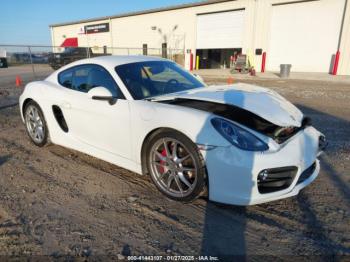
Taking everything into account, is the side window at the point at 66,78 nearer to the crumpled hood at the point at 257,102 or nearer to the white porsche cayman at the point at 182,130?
the white porsche cayman at the point at 182,130

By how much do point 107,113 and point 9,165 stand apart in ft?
5.78

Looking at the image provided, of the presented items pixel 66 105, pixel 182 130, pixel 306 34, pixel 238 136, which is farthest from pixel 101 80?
pixel 306 34

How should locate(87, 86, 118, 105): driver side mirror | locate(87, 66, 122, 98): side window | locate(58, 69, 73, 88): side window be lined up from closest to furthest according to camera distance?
locate(87, 86, 118, 105): driver side mirror → locate(87, 66, 122, 98): side window → locate(58, 69, 73, 88): side window

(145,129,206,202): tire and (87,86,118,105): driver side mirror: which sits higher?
(87,86,118,105): driver side mirror

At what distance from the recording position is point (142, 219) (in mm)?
2537

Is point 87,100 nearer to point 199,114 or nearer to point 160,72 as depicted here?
point 160,72

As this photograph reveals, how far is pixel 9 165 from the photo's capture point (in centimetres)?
375

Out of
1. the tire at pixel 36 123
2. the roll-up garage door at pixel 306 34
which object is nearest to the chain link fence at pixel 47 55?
the roll-up garage door at pixel 306 34

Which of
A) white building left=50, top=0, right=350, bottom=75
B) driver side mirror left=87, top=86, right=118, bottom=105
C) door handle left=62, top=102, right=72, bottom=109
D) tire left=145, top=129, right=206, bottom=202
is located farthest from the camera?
white building left=50, top=0, right=350, bottom=75

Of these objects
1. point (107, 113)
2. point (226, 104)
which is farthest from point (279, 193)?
point (107, 113)

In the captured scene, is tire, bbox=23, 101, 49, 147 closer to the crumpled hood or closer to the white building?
the crumpled hood

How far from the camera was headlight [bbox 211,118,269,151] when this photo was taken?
2.37m

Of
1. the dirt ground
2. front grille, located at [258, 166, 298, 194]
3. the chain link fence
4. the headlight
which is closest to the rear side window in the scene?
the dirt ground

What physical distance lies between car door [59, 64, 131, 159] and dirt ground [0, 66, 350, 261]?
437 mm
